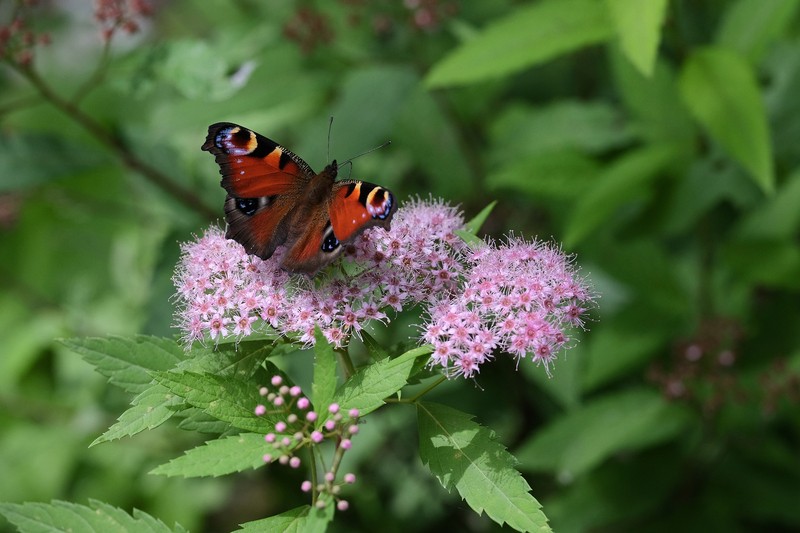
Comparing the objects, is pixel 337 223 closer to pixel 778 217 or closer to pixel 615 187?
pixel 615 187

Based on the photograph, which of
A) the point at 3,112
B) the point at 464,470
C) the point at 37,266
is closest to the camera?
the point at 464,470

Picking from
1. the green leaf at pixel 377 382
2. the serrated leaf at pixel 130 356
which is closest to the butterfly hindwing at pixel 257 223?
the serrated leaf at pixel 130 356

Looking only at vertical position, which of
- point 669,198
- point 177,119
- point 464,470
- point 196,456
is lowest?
point 669,198

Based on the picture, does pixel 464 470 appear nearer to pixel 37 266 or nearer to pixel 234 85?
pixel 234 85

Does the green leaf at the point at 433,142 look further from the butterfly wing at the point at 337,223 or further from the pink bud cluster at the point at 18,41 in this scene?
the butterfly wing at the point at 337,223

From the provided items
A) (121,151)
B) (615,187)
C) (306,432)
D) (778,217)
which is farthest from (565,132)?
(306,432)

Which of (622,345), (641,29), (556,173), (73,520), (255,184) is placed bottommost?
(622,345)

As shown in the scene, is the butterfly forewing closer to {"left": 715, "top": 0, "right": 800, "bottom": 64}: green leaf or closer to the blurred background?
the blurred background

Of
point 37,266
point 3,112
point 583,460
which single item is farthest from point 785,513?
point 37,266
